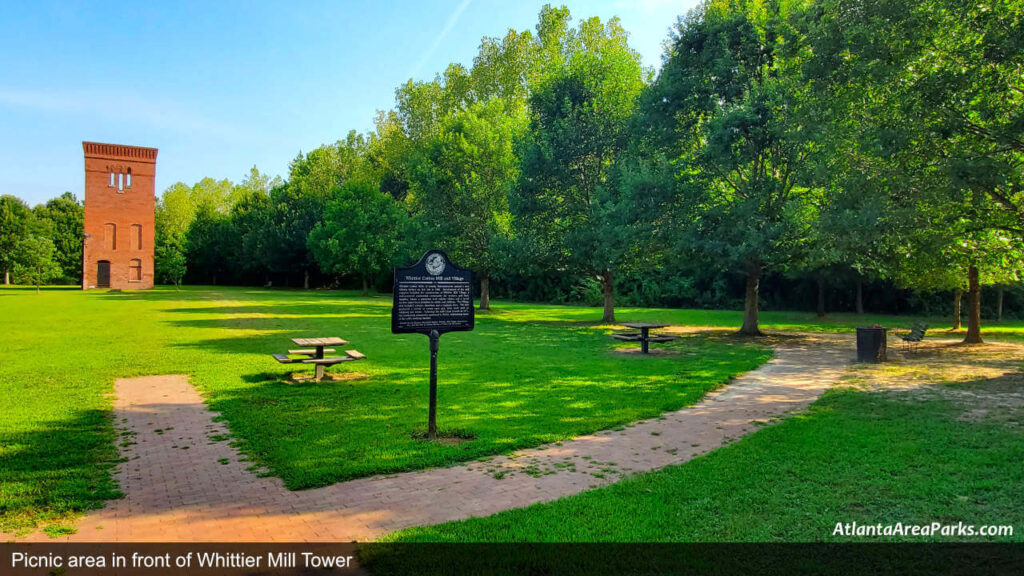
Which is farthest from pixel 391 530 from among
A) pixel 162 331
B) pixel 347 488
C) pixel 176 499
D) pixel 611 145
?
pixel 611 145

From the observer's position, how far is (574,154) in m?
26.0

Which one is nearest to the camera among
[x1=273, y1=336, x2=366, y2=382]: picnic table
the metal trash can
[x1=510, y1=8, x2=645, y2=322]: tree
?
[x1=273, y1=336, x2=366, y2=382]: picnic table

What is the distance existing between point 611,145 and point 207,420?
21.2m

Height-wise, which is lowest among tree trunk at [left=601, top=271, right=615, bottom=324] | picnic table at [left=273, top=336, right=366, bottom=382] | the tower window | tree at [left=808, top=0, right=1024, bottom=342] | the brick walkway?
the brick walkway

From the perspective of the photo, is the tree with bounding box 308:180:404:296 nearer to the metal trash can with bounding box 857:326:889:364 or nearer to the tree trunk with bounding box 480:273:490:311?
the tree trunk with bounding box 480:273:490:311

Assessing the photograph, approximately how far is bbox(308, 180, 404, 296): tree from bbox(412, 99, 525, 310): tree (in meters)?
20.0

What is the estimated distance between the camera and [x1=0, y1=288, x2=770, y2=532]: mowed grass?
251 inches

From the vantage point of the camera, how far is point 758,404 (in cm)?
977

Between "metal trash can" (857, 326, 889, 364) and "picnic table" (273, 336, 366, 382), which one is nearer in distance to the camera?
"picnic table" (273, 336, 366, 382)

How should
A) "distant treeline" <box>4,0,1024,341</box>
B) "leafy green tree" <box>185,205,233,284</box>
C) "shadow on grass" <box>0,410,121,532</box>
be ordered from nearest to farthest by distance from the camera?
1. "shadow on grass" <box>0,410,121,532</box>
2. "distant treeline" <box>4,0,1024,341</box>
3. "leafy green tree" <box>185,205,233,284</box>

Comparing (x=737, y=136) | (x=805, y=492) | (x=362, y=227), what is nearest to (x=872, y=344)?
(x=737, y=136)

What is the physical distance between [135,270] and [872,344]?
220 ft

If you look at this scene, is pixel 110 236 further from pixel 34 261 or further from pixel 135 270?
pixel 34 261

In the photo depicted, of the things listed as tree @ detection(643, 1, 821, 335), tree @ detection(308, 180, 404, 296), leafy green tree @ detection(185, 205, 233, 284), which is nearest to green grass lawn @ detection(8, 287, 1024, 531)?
tree @ detection(643, 1, 821, 335)
